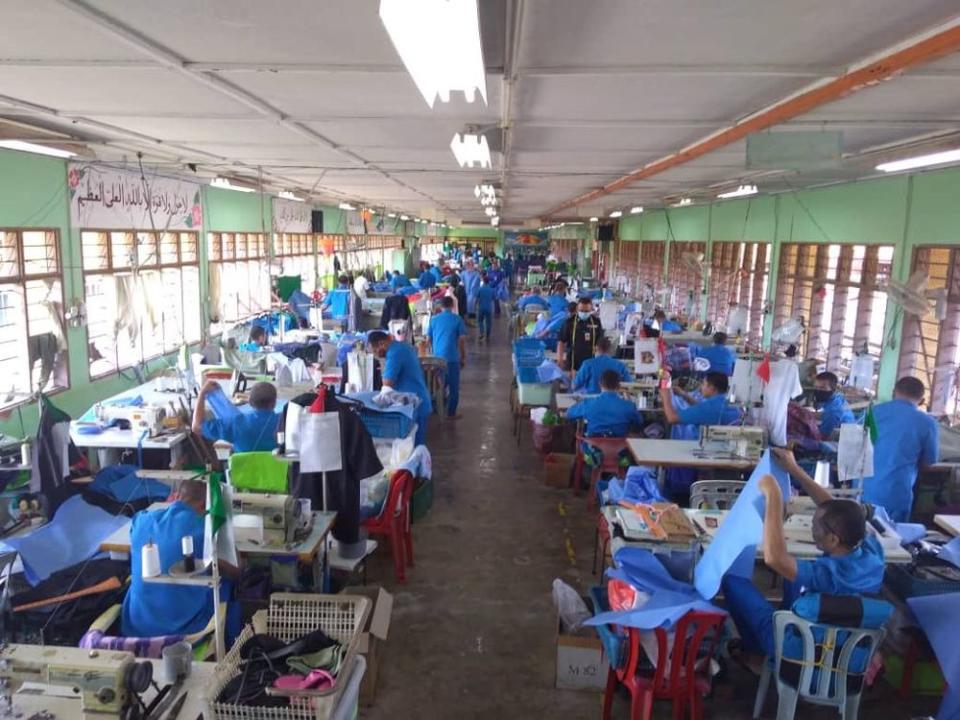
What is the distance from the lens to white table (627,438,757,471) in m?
5.73

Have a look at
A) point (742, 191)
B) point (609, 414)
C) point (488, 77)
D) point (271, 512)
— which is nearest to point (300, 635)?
point (271, 512)

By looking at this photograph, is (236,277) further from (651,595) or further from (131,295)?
(651,595)

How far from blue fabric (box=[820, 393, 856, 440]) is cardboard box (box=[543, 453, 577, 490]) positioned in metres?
2.43

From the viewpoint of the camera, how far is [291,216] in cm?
1683

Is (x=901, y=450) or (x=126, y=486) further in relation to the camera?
(x=901, y=450)

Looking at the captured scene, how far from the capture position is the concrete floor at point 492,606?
4152 millimetres

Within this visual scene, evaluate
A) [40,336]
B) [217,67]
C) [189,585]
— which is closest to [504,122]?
[217,67]

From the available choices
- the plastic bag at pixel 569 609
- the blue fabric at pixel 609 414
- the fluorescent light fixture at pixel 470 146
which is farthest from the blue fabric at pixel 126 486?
the blue fabric at pixel 609 414

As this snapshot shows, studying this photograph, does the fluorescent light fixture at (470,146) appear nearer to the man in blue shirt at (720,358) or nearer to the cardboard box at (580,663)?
the cardboard box at (580,663)

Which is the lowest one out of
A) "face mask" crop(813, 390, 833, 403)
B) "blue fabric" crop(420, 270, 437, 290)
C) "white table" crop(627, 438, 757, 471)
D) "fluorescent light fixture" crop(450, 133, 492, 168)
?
"white table" crop(627, 438, 757, 471)

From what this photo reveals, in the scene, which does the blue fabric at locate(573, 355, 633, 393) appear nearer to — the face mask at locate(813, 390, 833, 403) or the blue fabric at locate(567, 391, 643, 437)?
the blue fabric at locate(567, 391, 643, 437)

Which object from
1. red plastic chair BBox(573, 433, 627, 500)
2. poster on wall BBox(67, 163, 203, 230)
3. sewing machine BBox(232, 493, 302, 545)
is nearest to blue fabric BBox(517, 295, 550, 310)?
poster on wall BBox(67, 163, 203, 230)

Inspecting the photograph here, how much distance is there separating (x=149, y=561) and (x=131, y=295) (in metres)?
6.97

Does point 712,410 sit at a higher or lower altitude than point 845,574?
higher
